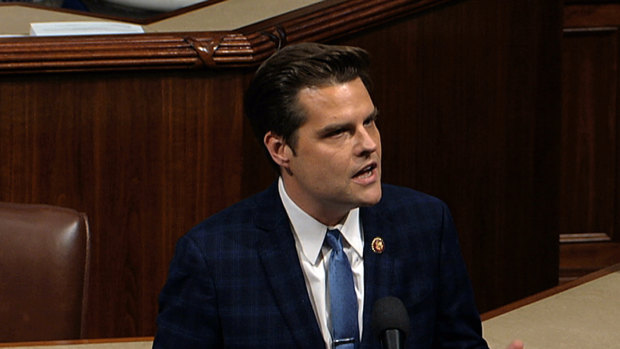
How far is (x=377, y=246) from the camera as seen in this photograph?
1576mm

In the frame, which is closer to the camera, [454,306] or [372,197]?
[372,197]

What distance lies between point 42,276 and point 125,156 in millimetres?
528

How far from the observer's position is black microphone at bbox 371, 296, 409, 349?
110 centimetres

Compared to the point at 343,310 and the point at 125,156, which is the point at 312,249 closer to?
the point at 343,310

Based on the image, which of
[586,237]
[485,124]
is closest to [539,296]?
[485,124]

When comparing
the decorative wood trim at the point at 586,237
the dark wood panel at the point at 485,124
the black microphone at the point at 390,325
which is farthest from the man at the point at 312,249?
the decorative wood trim at the point at 586,237

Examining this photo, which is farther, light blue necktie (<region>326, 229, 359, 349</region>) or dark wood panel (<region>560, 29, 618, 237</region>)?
dark wood panel (<region>560, 29, 618, 237</region>)

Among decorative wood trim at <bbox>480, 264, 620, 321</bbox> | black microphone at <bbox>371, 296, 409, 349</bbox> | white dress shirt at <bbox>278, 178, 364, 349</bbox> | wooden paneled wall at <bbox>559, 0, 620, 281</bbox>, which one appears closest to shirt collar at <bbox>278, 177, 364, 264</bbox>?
white dress shirt at <bbox>278, 178, 364, 349</bbox>

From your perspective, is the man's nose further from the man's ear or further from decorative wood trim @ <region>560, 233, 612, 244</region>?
decorative wood trim @ <region>560, 233, 612, 244</region>

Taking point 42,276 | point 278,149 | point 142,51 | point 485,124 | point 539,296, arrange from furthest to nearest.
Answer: point 485,124 < point 142,51 < point 539,296 < point 42,276 < point 278,149

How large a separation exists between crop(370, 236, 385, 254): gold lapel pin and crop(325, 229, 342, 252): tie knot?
1.9 inches

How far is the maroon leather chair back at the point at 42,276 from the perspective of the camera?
1.76 metres

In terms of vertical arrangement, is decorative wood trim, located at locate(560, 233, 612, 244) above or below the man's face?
below

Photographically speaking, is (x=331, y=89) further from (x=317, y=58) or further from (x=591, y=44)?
(x=591, y=44)
